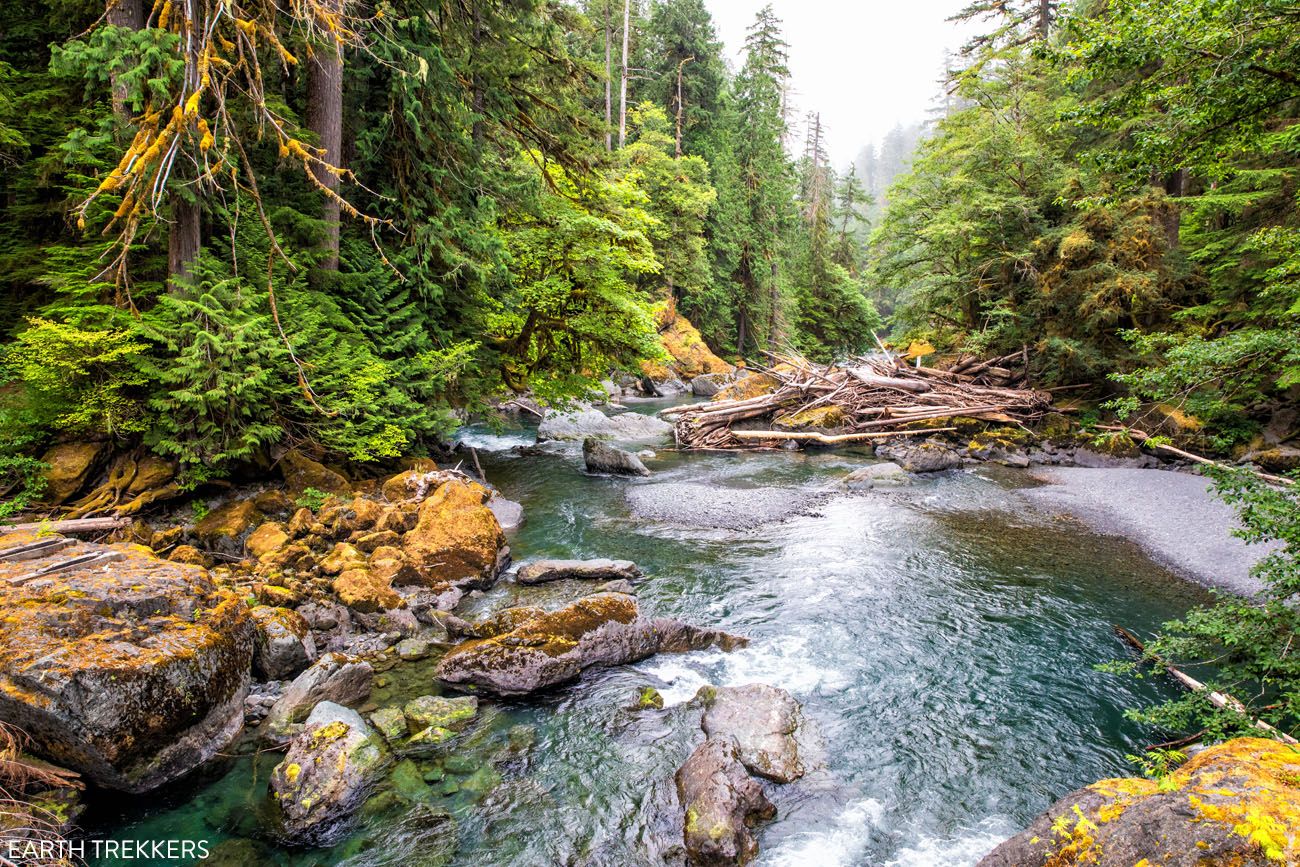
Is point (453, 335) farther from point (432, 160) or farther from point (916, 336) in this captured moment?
point (916, 336)

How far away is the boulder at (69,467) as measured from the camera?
22.1 feet

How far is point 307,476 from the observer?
350 inches

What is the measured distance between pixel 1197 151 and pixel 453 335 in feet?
37.3

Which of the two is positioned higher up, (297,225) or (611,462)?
(297,225)

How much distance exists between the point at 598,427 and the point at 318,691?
14406 mm

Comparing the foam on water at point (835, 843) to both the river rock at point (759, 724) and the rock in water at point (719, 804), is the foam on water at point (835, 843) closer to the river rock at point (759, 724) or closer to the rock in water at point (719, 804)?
the rock in water at point (719, 804)

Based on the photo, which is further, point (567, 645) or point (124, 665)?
point (567, 645)

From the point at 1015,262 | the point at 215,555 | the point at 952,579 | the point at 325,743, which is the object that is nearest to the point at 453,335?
the point at 215,555

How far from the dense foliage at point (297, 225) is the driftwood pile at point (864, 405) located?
221 inches

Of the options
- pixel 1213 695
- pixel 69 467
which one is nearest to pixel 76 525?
pixel 69 467

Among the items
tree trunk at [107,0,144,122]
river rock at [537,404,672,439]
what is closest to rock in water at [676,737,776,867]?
tree trunk at [107,0,144,122]

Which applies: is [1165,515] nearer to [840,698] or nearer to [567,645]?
[840,698]

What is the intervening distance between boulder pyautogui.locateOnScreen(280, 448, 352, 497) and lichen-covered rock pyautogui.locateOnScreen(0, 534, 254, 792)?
3.36m

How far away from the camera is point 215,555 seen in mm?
7250
